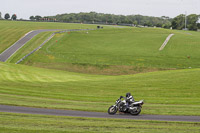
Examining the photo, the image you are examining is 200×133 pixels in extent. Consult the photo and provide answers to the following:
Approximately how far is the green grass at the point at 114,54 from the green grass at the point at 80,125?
137ft

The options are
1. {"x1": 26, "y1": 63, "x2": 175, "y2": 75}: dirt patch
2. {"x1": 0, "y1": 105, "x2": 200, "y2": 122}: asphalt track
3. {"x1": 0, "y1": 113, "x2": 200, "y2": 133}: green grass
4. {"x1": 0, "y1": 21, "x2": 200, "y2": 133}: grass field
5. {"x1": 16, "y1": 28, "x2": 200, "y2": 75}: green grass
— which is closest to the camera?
{"x1": 0, "y1": 113, "x2": 200, "y2": 133}: green grass

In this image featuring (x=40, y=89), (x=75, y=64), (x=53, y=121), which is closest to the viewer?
(x=53, y=121)

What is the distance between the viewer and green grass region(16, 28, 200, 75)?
2598 inches

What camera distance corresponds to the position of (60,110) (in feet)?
79.9

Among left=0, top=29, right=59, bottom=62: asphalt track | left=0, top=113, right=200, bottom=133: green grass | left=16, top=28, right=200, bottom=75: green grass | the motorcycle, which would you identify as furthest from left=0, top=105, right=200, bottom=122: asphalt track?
left=0, top=29, right=59, bottom=62: asphalt track

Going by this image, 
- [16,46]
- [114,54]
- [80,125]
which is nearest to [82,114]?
[80,125]

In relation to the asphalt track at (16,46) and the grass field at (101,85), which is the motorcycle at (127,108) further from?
the asphalt track at (16,46)

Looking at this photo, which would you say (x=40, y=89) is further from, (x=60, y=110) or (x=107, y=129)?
(x=107, y=129)

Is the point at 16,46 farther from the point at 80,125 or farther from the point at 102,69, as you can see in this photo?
the point at 80,125

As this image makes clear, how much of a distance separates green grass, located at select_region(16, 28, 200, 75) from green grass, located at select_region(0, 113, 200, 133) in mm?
41846

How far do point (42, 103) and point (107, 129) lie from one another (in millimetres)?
10481

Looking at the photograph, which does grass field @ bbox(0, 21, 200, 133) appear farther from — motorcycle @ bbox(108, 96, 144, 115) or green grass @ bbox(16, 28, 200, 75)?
motorcycle @ bbox(108, 96, 144, 115)

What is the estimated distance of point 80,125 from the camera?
18.9 m

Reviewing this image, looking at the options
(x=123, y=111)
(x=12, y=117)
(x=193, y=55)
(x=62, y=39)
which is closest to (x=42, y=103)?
(x=12, y=117)
